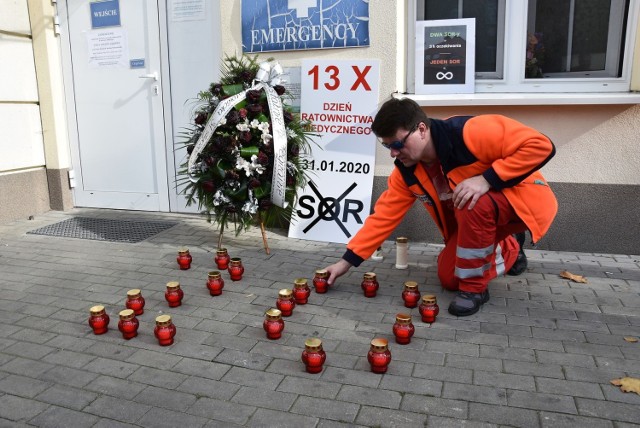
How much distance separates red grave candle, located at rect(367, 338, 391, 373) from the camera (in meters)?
2.87

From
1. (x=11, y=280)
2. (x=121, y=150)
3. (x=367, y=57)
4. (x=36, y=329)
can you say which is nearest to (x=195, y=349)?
(x=36, y=329)

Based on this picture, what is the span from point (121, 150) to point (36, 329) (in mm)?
3476

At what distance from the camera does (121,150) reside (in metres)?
6.68

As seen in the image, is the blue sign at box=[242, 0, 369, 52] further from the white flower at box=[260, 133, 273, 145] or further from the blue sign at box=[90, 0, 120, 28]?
the blue sign at box=[90, 0, 120, 28]

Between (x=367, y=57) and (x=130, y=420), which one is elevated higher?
(x=367, y=57)

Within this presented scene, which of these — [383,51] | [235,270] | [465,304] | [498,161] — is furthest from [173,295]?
[383,51]

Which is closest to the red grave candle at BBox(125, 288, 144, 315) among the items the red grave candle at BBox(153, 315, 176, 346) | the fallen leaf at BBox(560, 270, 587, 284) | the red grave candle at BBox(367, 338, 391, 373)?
the red grave candle at BBox(153, 315, 176, 346)

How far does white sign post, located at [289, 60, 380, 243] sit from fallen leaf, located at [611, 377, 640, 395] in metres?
2.91

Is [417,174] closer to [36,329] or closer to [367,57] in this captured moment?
[367,57]

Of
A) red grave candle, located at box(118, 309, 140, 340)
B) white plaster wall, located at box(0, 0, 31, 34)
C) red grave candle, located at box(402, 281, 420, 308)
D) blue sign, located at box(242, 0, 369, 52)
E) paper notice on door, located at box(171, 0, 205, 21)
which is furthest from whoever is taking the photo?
white plaster wall, located at box(0, 0, 31, 34)

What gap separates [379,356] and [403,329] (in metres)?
0.39

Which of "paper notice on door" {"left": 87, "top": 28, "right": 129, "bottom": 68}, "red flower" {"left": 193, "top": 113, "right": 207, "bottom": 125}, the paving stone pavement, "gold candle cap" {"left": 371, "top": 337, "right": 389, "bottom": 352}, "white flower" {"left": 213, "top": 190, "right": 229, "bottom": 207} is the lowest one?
the paving stone pavement

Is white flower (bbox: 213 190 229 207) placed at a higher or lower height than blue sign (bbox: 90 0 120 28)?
lower

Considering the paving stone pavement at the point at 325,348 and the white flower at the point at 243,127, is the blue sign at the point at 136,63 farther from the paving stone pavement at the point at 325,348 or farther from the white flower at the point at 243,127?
the paving stone pavement at the point at 325,348
